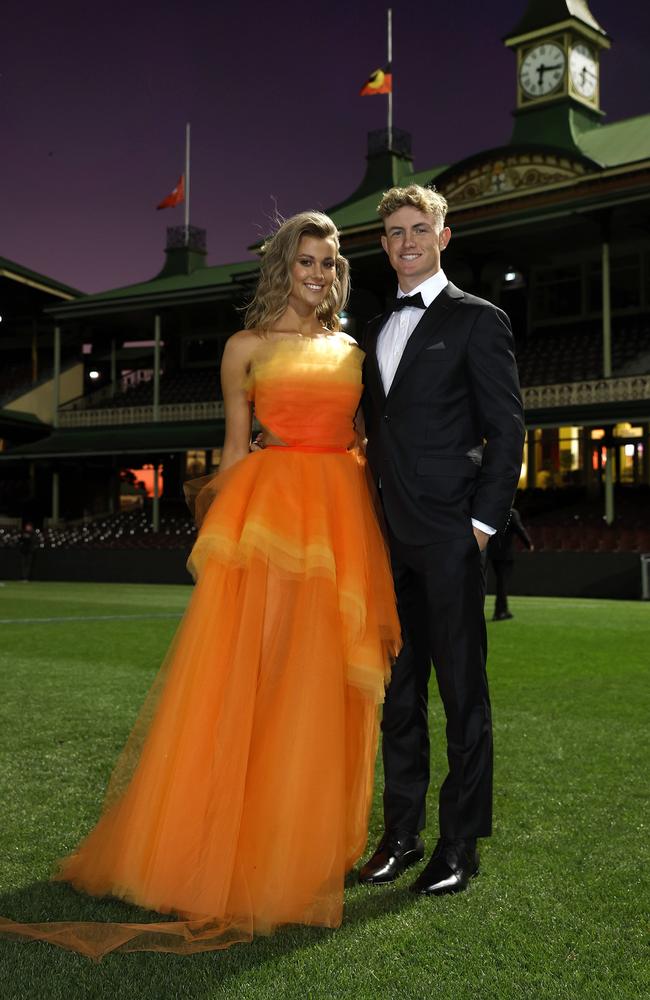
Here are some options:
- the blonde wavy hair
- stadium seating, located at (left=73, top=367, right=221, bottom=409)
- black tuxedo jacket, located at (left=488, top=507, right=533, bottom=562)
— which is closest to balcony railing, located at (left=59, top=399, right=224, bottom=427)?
stadium seating, located at (left=73, top=367, right=221, bottom=409)

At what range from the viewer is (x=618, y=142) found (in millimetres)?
29141

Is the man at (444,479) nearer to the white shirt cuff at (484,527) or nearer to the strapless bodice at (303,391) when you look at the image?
the white shirt cuff at (484,527)

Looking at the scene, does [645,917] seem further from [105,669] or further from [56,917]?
[105,669]

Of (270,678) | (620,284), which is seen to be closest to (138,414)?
(620,284)

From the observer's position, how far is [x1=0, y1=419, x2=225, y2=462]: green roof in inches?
1198

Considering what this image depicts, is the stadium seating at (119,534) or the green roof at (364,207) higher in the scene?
the green roof at (364,207)

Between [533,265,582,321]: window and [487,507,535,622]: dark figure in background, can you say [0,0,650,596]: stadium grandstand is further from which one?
[487,507,535,622]: dark figure in background

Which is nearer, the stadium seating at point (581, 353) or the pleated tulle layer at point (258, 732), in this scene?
the pleated tulle layer at point (258, 732)

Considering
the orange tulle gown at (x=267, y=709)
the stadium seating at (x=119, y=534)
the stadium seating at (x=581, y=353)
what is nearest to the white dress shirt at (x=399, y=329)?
the orange tulle gown at (x=267, y=709)

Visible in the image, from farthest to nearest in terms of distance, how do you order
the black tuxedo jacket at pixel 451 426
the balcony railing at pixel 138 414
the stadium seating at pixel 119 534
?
the balcony railing at pixel 138 414 → the stadium seating at pixel 119 534 → the black tuxedo jacket at pixel 451 426

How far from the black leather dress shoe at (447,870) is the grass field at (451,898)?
53 mm

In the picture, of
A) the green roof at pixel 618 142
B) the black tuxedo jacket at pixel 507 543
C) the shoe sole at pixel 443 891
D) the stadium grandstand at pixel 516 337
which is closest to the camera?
the shoe sole at pixel 443 891

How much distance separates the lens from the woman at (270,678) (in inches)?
120

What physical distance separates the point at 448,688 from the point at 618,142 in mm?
28849
